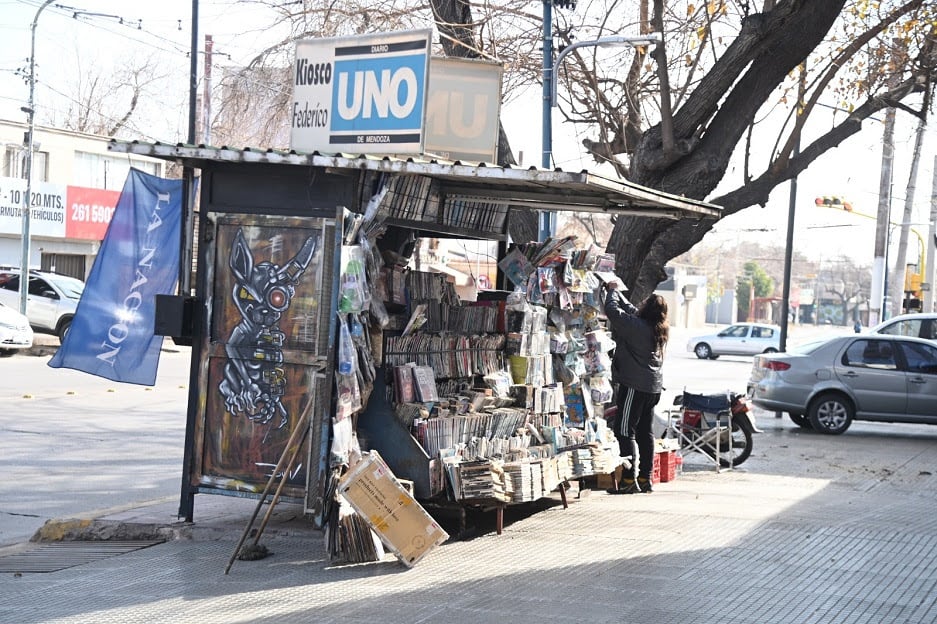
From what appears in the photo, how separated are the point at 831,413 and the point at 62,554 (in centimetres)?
1324

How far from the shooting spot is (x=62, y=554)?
304 inches

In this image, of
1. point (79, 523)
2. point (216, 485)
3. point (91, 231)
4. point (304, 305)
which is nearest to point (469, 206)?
point (304, 305)

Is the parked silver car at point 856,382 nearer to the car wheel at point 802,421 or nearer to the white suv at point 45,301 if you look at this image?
the car wheel at point 802,421

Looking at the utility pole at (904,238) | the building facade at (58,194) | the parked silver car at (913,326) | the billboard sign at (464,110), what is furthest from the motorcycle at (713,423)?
the building facade at (58,194)

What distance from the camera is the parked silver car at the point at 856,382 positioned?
682 inches

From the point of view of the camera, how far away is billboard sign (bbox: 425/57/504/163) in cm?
905

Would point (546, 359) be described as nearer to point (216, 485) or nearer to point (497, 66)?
point (497, 66)

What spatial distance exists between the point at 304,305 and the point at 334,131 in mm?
1429

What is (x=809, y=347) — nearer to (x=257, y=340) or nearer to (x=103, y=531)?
(x=257, y=340)

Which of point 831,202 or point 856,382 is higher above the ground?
point 831,202

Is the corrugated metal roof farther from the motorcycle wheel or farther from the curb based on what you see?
the motorcycle wheel

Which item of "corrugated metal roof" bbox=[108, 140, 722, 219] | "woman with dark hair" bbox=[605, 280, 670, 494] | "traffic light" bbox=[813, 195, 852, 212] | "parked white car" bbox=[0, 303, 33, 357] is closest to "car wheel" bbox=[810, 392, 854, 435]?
"woman with dark hair" bbox=[605, 280, 670, 494]

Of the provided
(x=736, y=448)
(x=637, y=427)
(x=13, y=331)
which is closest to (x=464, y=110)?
(x=637, y=427)

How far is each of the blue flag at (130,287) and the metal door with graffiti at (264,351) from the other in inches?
20.8
